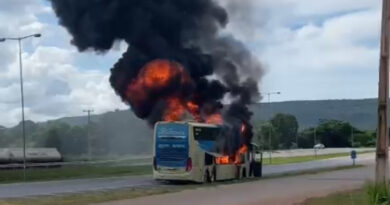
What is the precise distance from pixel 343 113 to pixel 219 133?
16181 centimetres

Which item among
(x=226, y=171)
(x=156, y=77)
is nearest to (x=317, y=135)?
(x=156, y=77)

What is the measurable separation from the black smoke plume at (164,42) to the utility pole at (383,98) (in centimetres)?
2802

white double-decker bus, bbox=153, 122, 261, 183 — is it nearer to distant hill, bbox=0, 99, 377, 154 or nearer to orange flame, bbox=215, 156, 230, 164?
orange flame, bbox=215, 156, 230, 164

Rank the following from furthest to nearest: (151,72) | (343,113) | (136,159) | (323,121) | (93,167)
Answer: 1. (343,113)
2. (323,121)
3. (136,159)
4. (93,167)
5. (151,72)

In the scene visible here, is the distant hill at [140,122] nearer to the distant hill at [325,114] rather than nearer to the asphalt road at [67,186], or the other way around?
the distant hill at [325,114]

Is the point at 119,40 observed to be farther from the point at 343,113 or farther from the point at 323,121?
the point at 343,113

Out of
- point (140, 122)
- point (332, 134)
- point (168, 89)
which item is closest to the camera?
point (168, 89)

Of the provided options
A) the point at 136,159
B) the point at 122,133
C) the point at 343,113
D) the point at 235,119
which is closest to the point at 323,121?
the point at 343,113

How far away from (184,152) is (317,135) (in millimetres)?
126124

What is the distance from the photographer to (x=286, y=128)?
176 metres

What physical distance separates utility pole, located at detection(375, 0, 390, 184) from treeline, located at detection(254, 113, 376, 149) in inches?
5084

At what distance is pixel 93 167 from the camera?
7006 cm

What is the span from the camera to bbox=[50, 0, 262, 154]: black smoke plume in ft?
156

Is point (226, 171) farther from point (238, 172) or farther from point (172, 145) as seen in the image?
point (172, 145)
